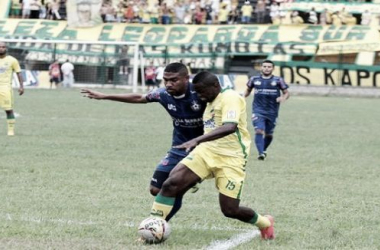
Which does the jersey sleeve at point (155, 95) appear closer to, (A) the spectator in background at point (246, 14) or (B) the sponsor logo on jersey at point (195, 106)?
(B) the sponsor logo on jersey at point (195, 106)

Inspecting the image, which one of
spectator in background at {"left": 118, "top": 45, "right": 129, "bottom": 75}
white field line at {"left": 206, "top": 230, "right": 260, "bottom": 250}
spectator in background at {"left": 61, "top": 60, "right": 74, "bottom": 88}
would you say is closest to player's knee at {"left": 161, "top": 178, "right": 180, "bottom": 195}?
white field line at {"left": 206, "top": 230, "right": 260, "bottom": 250}

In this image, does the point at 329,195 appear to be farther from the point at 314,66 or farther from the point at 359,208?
the point at 314,66

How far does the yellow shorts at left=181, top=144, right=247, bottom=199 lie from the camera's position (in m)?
7.98

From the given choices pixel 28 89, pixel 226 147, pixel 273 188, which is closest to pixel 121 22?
pixel 28 89

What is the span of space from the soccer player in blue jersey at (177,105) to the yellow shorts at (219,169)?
44 cm

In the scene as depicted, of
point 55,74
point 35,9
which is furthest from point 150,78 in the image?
point 35,9

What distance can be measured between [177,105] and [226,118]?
747 mm

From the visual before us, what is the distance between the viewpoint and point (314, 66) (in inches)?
1807

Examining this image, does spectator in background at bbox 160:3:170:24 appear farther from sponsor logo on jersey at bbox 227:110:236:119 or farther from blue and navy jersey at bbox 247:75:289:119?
sponsor logo on jersey at bbox 227:110:236:119

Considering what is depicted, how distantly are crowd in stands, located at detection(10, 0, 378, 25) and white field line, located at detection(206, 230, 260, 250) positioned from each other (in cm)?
4019

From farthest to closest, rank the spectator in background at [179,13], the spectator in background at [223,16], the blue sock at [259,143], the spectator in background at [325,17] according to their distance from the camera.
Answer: the spectator in background at [179,13] → the spectator in background at [223,16] → the spectator in background at [325,17] → the blue sock at [259,143]

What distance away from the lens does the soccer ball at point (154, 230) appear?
309 inches

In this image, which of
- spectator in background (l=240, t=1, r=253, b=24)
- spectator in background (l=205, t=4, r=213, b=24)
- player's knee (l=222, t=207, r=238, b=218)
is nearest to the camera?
player's knee (l=222, t=207, r=238, b=218)

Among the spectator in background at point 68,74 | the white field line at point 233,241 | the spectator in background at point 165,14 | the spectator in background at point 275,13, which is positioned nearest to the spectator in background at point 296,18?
the spectator in background at point 275,13
